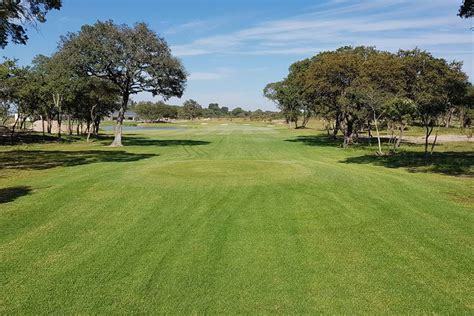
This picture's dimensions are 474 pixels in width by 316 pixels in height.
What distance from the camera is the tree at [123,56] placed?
1499 inches

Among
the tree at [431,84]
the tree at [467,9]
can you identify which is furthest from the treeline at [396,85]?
the tree at [467,9]

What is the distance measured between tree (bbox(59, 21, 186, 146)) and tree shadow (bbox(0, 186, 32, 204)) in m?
24.8

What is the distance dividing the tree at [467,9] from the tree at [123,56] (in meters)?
26.8

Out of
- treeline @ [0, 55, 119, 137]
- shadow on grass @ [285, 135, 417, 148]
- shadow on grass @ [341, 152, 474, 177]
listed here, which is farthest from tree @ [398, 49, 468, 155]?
treeline @ [0, 55, 119, 137]

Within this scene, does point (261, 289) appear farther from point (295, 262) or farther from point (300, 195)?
point (300, 195)

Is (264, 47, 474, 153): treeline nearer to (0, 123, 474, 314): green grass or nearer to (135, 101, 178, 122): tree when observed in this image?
(0, 123, 474, 314): green grass

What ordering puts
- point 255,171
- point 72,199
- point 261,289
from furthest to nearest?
point 255,171, point 72,199, point 261,289

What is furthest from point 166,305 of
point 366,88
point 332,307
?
point 366,88

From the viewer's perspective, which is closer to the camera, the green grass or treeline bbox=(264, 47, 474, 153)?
the green grass

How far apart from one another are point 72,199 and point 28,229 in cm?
342

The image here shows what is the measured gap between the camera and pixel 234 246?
9.57 meters

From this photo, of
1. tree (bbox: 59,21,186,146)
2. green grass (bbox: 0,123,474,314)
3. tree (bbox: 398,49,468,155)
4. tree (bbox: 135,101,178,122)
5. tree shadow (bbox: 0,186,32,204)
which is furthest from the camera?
tree (bbox: 135,101,178,122)

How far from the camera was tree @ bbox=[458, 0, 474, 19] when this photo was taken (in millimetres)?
20688

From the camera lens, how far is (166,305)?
6.93 m
